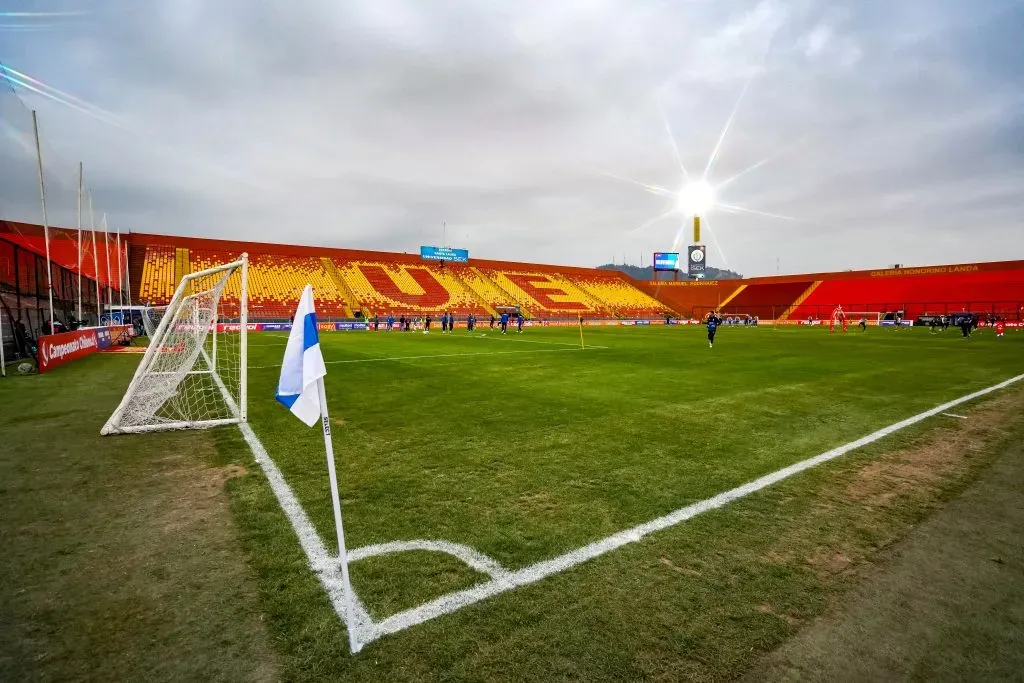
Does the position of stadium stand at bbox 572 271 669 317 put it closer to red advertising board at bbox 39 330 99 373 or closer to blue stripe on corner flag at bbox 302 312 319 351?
red advertising board at bbox 39 330 99 373

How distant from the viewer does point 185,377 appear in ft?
35.0

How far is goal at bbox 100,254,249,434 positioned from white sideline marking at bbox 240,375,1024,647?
11.1 feet

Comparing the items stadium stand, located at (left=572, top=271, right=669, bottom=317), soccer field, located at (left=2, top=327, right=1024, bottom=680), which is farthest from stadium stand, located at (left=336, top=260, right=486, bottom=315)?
soccer field, located at (left=2, top=327, right=1024, bottom=680)

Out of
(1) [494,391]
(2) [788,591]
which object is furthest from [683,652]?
(1) [494,391]

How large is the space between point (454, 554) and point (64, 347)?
64.9ft

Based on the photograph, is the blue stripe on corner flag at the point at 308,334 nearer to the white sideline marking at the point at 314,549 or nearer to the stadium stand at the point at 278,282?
the white sideline marking at the point at 314,549

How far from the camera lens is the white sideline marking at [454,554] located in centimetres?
265

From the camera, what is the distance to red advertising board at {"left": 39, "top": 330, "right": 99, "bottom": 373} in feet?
46.1

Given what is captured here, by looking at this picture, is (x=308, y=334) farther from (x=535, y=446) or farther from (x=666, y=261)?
(x=666, y=261)

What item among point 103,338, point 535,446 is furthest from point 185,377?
point 103,338

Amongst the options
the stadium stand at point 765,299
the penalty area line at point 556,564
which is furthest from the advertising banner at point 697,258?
the penalty area line at point 556,564

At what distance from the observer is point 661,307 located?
79.0 m

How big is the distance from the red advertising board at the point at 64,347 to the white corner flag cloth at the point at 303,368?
53.5 feet

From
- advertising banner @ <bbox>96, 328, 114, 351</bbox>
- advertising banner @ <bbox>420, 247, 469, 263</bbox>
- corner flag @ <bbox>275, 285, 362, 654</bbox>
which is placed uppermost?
advertising banner @ <bbox>420, 247, 469, 263</bbox>
